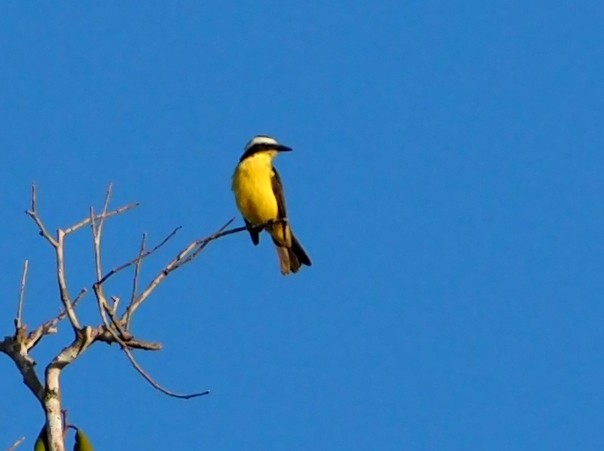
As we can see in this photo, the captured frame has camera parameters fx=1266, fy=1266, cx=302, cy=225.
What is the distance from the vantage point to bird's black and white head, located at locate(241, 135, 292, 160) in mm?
10477

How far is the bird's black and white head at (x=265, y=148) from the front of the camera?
10.5 m

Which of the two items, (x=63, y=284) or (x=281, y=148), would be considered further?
(x=281, y=148)

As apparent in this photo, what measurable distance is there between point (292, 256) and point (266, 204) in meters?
0.51

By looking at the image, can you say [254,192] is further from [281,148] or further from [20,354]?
→ [20,354]

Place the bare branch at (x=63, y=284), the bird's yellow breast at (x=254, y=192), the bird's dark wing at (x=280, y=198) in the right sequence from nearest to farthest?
the bare branch at (x=63, y=284) < the bird's yellow breast at (x=254, y=192) < the bird's dark wing at (x=280, y=198)

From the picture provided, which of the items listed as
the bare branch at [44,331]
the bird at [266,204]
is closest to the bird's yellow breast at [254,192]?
the bird at [266,204]

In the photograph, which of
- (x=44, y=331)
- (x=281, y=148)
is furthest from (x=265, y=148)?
(x=44, y=331)

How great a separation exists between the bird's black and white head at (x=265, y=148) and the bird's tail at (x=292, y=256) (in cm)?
72

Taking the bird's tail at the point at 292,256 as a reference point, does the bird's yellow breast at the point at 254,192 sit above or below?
above

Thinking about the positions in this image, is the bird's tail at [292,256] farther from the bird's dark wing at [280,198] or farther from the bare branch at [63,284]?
the bare branch at [63,284]

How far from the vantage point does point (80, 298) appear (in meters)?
5.30

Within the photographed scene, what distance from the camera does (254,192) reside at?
1001 cm

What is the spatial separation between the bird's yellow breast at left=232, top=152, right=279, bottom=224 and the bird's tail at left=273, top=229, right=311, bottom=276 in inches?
10.5

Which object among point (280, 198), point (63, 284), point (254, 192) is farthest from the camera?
point (280, 198)
